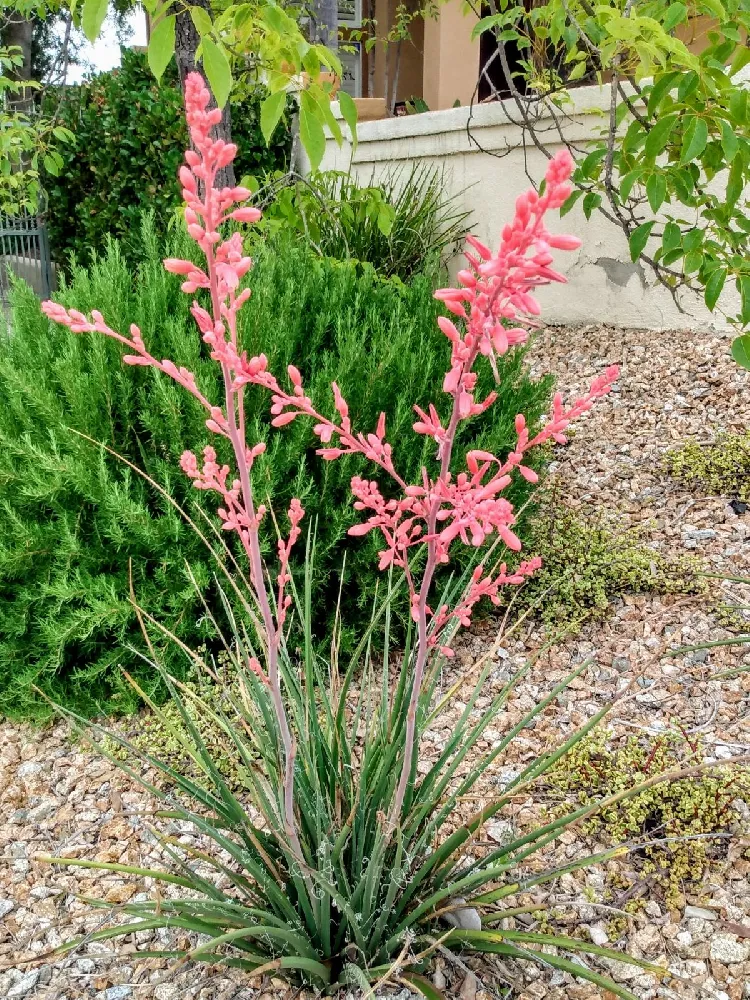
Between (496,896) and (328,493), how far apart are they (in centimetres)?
165

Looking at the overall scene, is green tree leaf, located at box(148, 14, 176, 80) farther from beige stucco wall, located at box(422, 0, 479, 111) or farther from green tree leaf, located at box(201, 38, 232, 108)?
beige stucco wall, located at box(422, 0, 479, 111)

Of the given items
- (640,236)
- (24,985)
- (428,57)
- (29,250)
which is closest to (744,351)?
(640,236)

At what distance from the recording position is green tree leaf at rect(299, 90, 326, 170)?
2.14 metres

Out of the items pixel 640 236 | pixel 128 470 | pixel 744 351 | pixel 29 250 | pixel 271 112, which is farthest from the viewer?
pixel 29 250

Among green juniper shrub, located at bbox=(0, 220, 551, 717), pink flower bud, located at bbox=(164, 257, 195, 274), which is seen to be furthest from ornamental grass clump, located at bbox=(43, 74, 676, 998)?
green juniper shrub, located at bbox=(0, 220, 551, 717)

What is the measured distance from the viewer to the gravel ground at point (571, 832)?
1760 mm

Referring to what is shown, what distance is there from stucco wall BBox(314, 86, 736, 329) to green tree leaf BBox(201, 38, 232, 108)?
11.5 ft

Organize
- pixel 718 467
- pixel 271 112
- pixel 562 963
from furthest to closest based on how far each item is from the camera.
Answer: pixel 718 467 → pixel 271 112 → pixel 562 963

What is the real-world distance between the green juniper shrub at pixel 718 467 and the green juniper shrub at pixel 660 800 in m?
1.67

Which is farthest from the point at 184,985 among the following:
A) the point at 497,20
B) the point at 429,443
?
the point at 497,20

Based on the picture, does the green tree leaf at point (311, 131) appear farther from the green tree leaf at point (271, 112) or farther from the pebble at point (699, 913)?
the pebble at point (699, 913)

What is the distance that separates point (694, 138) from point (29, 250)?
915 centimetres

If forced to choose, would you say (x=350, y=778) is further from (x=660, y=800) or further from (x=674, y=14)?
(x=674, y=14)

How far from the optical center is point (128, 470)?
267cm
